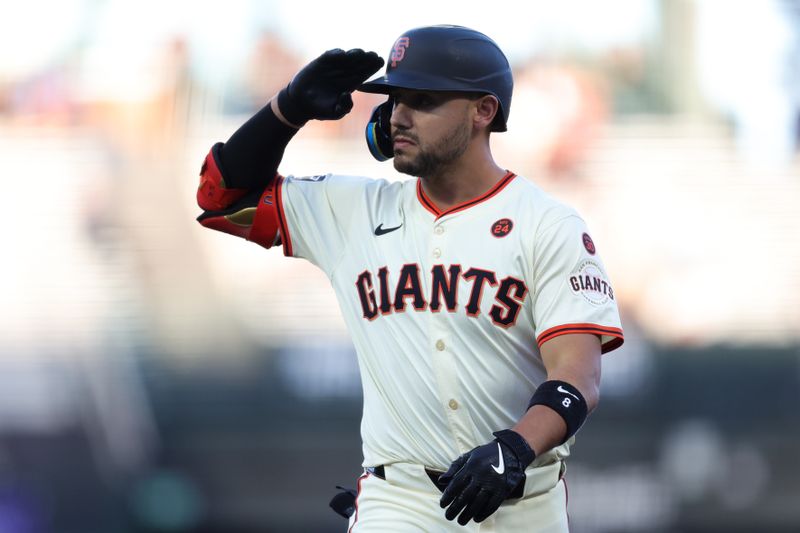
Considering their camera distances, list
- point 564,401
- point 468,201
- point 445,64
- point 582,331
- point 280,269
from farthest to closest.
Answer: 1. point 280,269
2. point 468,201
3. point 445,64
4. point 582,331
5. point 564,401

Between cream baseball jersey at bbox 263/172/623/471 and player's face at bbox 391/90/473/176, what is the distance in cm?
16

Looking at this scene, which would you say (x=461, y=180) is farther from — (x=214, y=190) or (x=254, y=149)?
(x=214, y=190)

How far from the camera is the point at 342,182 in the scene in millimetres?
4312

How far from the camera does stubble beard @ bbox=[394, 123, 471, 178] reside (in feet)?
13.0

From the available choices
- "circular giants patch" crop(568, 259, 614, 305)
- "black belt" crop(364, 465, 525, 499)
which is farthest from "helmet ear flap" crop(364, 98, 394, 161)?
"black belt" crop(364, 465, 525, 499)

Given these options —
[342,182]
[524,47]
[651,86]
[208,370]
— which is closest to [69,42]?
[208,370]

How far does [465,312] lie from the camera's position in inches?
152

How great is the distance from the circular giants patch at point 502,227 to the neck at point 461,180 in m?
0.17

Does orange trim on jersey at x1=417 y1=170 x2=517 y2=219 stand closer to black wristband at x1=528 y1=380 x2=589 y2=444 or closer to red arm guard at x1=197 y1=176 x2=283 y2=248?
red arm guard at x1=197 y1=176 x2=283 y2=248

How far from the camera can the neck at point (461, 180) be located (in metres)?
4.06

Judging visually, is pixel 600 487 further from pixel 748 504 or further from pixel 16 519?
pixel 16 519

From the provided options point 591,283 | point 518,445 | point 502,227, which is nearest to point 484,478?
point 518,445

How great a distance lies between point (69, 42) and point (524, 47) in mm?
3310

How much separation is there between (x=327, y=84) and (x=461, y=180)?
509 millimetres
